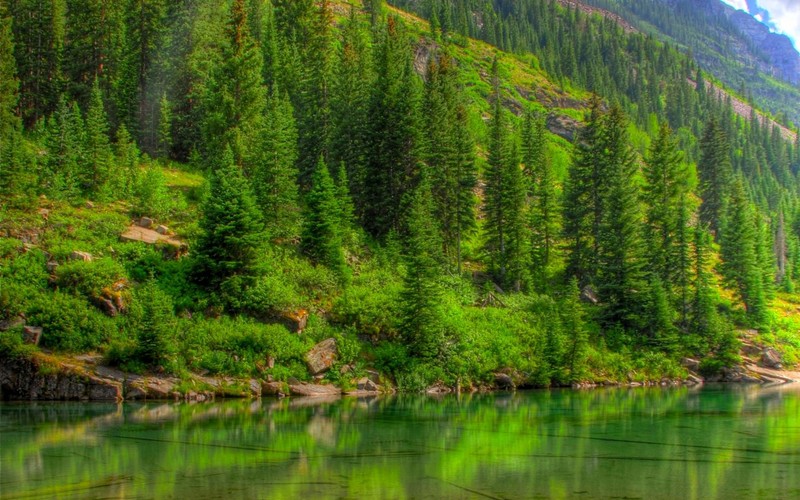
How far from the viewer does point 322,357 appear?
1407 inches

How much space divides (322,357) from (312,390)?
226 centimetres

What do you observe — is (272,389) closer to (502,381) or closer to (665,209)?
(502,381)

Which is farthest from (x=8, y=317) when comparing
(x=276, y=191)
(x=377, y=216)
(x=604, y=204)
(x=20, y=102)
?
(x=604, y=204)

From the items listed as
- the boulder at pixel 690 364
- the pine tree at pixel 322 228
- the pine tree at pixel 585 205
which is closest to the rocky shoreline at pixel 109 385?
the pine tree at pixel 322 228

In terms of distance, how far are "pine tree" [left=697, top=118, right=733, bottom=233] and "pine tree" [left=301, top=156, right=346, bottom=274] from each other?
2467 inches

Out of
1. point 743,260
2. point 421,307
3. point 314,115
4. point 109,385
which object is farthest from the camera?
point 743,260

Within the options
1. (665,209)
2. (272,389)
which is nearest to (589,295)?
(665,209)

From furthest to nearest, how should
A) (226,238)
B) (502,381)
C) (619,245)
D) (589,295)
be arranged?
(589,295) < (619,245) < (502,381) < (226,238)

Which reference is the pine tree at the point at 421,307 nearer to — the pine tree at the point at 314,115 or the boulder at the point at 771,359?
the pine tree at the point at 314,115

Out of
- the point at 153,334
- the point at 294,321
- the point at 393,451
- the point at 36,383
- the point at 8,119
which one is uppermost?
the point at 8,119

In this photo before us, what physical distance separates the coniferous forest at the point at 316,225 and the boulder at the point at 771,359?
130cm

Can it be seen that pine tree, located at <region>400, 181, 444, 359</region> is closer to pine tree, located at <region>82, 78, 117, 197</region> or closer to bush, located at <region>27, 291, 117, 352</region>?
bush, located at <region>27, 291, 117, 352</region>

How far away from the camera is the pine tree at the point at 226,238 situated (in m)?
37.3

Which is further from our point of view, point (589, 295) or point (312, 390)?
point (589, 295)
